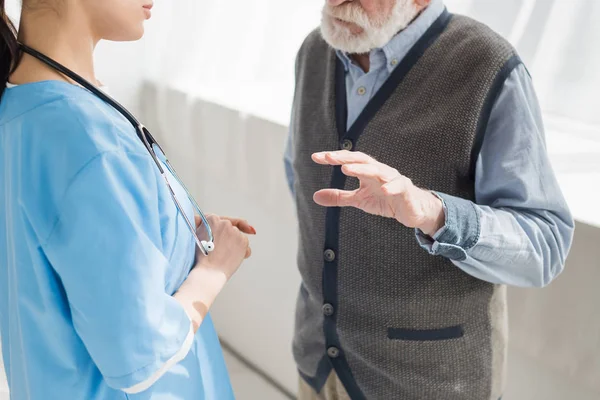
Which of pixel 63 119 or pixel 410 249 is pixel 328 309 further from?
pixel 63 119

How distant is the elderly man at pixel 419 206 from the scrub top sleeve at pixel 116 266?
0.90ft

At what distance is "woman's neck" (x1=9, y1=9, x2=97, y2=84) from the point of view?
0.77 m

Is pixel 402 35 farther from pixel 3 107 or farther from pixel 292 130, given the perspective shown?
pixel 3 107

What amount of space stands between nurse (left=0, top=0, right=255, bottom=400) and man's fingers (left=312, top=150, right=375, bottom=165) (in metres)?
0.22

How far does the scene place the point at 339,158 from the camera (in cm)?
78

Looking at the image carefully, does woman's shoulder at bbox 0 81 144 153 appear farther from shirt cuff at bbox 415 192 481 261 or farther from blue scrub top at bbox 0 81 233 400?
shirt cuff at bbox 415 192 481 261

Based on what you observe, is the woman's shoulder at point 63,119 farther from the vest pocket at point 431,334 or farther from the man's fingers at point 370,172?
the vest pocket at point 431,334

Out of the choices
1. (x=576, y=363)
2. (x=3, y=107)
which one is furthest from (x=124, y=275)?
(x=576, y=363)

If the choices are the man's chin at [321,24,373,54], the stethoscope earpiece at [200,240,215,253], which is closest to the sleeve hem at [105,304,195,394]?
the stethoscope earpiece at [200,240,215,253]

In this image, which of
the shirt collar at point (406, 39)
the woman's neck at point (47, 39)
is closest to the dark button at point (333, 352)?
the shirt collar at point (406, 39)

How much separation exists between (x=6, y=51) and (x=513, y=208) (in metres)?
0.79

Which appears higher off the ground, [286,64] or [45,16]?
[45,16]

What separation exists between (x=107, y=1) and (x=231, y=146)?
1.29 meters

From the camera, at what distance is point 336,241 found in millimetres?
1104
